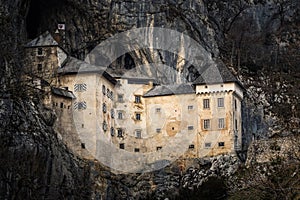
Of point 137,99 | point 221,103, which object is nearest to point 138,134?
point 137,99

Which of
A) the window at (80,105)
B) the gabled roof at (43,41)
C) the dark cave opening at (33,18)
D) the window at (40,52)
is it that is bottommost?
the window at (80,105)

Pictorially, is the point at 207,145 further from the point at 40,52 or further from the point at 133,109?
the point at 40,52

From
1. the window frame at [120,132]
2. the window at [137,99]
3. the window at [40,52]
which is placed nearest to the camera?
the window at [40,52]

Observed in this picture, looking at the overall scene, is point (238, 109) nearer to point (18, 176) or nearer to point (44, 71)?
point (44, 71)

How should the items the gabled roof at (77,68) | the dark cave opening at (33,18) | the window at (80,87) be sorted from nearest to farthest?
1. the window at (80,87)
2. the gabled roof at (77,68)
3. the dark cave opening at (33,18)

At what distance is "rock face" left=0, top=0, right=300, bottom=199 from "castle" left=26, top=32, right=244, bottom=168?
2.22m

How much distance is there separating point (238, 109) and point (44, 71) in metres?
20.3

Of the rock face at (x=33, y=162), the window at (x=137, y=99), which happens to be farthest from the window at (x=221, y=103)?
the rock face at (x=33, y=162)

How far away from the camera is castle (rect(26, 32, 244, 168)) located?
74.4 m

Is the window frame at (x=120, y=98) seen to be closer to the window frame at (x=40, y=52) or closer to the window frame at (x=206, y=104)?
the window frame at (x=206, y=104)

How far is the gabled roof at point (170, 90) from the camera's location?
79.9 m

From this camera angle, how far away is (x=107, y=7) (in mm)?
83938

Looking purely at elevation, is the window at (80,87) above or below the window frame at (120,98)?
above

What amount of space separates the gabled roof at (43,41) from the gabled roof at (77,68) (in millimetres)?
2352
